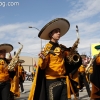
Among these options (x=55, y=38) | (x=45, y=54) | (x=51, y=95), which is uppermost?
(x=55, y=38)

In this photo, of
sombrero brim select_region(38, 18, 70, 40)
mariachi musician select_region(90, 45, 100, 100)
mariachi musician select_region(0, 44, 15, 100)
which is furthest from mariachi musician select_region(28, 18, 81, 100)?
mariachi musician select_region(0, 44, 15, 100)

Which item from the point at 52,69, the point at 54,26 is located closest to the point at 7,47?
the point at 54,26

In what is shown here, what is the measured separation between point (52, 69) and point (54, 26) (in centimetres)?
93

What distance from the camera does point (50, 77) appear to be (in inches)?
199

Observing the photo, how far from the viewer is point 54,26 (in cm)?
525

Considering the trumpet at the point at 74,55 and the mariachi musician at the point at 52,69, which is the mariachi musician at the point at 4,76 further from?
the trumpet at the point at 74,55

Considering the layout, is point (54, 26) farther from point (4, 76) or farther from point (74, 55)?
point (4, 76)

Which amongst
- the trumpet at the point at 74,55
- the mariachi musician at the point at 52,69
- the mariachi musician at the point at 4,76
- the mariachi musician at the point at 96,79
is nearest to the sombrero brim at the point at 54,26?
Result: the mariachi musician at the point at 52,69

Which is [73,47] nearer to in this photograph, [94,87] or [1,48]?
[94,87]

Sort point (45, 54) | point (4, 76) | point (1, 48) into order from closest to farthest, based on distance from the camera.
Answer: point (45, 54), point (4, 76), point (1, 48)

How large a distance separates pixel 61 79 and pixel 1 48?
325 centimetres

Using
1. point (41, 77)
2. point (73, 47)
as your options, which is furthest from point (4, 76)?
point (73, 47)

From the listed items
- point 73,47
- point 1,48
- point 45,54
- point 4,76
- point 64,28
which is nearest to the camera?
point 45,54

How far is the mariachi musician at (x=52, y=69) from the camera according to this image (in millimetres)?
5000
